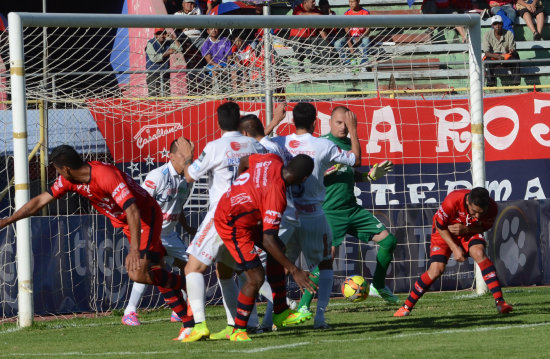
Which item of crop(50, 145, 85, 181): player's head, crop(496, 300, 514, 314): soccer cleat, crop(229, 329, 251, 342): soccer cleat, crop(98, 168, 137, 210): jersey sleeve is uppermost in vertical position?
crop(50, 145, 85, 181): player's head

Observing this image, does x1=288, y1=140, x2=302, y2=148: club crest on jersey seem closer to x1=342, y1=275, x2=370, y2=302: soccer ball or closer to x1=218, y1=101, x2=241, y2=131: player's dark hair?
x1=218, y1=101, x2=241, y2=131: player's dark hair

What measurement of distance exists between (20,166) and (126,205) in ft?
9.50

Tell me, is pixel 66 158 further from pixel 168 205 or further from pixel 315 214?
pixel 168 205

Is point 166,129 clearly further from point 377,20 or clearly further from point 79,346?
point 79,346

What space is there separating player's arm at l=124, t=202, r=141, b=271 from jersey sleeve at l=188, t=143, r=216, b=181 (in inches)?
27.3

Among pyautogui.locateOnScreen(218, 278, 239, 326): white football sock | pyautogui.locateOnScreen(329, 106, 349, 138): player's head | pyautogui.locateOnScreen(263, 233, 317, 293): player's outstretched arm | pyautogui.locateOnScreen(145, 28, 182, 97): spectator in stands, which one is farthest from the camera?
pyautogui.locateOnScreen(145, 28, 182, 97): spectator in stands

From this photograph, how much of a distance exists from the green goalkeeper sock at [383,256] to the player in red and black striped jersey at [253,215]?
3.68 metres

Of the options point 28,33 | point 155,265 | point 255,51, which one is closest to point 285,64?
point 255,51

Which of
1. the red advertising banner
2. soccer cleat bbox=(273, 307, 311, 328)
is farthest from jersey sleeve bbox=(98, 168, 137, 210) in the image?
the red advertising banner

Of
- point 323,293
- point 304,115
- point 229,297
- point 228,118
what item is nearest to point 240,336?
point 229,297

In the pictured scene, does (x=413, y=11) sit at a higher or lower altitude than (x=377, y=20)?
higher

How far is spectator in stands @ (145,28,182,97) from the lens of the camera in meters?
15.2

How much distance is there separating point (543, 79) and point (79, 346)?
14179mm

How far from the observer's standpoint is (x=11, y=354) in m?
8.75
